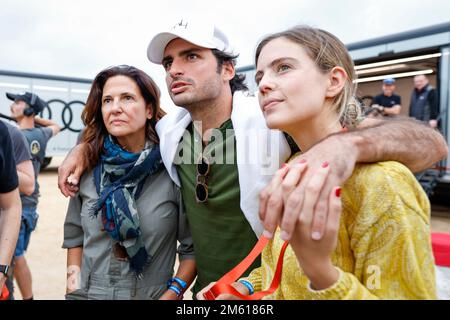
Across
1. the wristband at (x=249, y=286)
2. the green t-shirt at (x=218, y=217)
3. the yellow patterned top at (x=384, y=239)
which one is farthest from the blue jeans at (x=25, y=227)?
the yellow patterned top at (x=384, y=239)

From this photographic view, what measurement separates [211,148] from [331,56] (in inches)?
32.0

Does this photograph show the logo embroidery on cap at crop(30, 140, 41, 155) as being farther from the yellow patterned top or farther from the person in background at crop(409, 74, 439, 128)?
the person in background at crop(409, 74, 439, 128)

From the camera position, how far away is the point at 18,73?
1080 centimetres

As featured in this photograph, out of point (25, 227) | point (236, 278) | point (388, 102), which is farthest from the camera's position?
point (388, 102)

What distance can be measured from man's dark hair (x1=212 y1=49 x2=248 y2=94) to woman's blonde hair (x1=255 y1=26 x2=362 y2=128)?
0.65 metres

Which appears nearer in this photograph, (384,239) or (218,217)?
(384,239)

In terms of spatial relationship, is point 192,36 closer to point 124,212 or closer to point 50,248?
point 124,212

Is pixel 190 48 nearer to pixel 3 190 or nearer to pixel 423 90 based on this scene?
pixel 3 190

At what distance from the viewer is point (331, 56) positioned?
126 centimetres

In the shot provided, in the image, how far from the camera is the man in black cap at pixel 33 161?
3379 mm

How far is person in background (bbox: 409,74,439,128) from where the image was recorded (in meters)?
6.75

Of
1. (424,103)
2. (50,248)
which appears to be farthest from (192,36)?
(424,103)

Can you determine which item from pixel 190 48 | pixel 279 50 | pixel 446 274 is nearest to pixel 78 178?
pixel 190 48

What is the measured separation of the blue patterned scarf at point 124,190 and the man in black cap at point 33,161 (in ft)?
6.43
